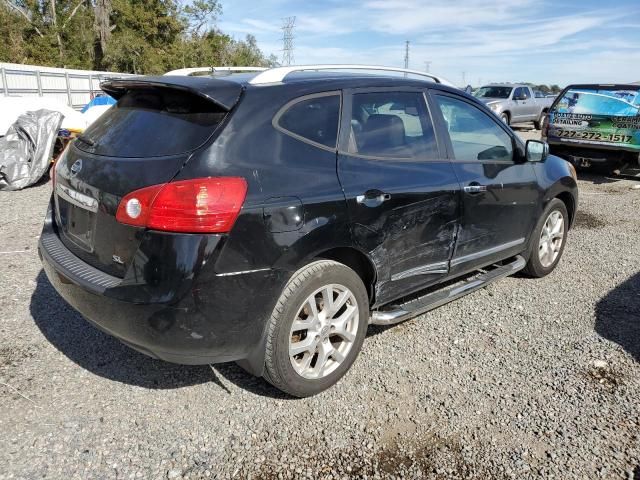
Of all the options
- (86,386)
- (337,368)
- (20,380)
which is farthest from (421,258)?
(20,380)

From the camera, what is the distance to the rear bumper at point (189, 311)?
2.30 metres

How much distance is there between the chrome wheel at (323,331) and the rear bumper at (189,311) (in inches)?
11.2

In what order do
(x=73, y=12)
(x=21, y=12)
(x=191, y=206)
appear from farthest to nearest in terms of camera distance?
1. (x=73, y=12)
2. (x=21, y=12)
3. (x=191, y=206)

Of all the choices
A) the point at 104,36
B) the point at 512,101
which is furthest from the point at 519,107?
the point at 104,36

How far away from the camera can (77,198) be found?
2.77 metres

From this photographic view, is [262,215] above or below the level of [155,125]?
below

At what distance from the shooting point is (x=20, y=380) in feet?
9.78

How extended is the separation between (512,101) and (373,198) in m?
18.2

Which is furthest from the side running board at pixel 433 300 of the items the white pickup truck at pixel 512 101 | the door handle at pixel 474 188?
the white pickup truck at pixel 512 101

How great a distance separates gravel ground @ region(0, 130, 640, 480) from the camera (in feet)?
7.98

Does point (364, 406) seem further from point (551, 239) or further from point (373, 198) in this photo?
point (551, 239)

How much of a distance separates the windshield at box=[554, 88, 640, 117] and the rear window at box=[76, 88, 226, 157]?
9.30 m

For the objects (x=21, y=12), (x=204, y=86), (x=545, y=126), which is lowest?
(x=545, y=126)

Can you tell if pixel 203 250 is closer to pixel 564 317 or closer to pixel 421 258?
pixel 421 258
